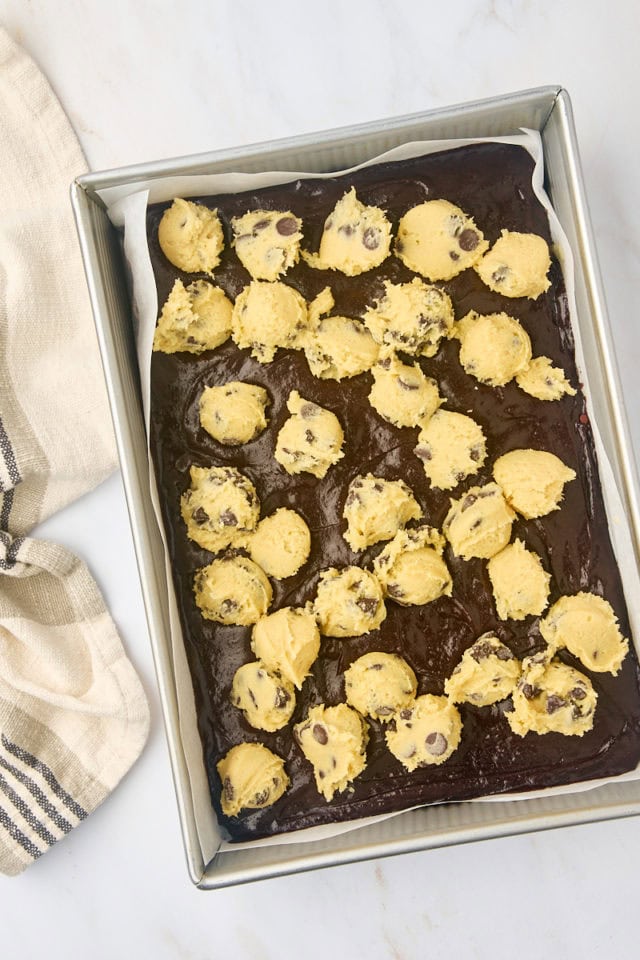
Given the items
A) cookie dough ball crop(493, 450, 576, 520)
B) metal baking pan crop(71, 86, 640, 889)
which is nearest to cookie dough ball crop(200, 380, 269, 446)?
metal baking pan crop(71, 86, 640, 889)

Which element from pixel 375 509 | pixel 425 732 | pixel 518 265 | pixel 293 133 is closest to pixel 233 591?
pixel 375 509

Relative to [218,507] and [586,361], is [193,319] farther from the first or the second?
[586,361]

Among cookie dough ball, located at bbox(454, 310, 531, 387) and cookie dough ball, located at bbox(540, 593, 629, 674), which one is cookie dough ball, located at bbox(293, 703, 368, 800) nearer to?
cookie dough ball, located at bbox(540, 593, 629, 674)

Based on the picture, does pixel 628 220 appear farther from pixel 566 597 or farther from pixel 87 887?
pixel 87 887

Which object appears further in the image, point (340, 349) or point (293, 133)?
point (293, 133)

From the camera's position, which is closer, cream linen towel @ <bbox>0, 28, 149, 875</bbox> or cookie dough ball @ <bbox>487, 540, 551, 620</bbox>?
cookie dough ball @ <bbox>487, 540, 551, 620</bbox>

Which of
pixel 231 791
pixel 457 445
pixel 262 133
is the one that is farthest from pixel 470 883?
pixel 262 133
